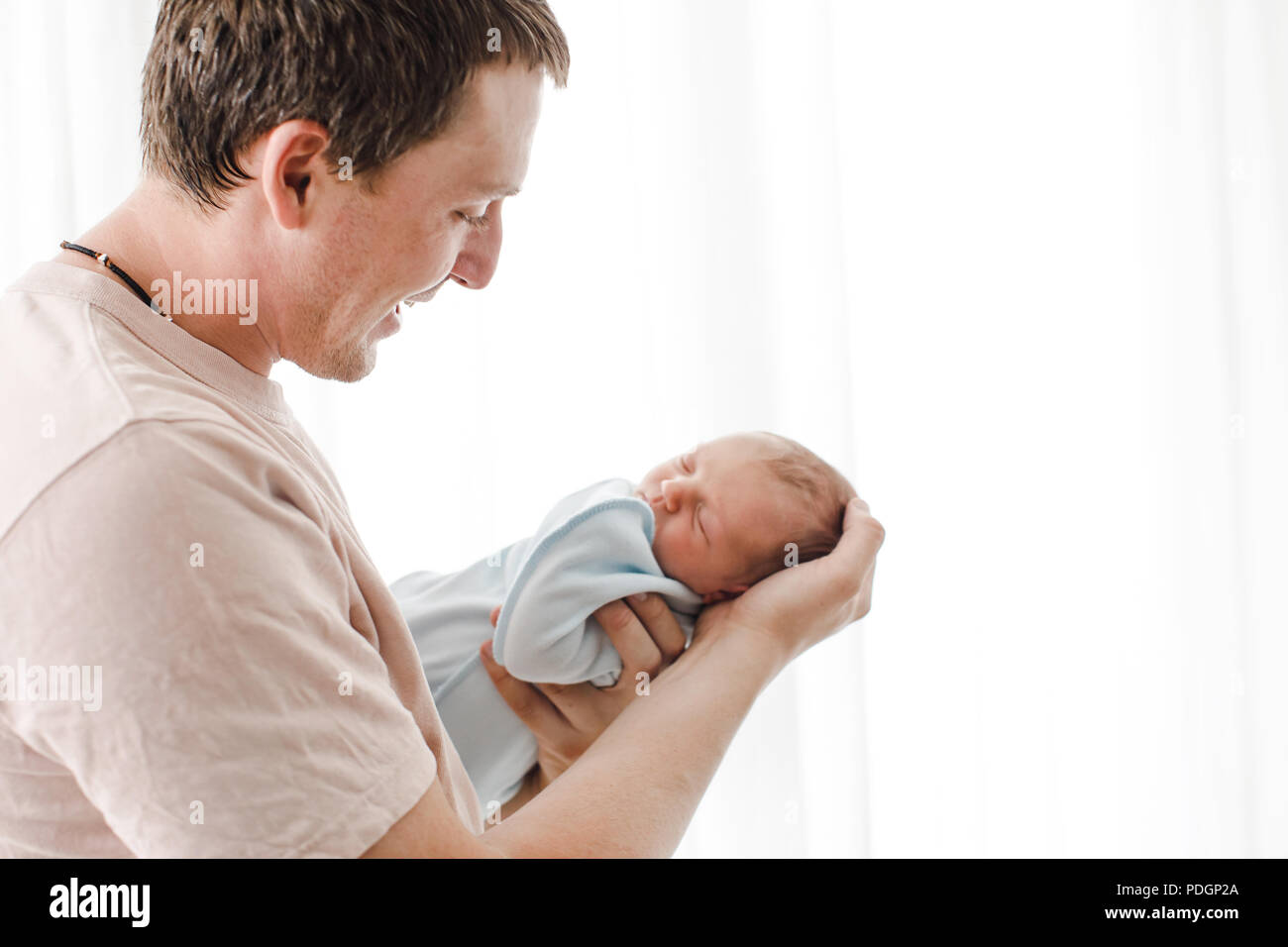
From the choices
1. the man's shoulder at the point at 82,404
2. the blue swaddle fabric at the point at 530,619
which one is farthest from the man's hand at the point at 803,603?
the man's shoulder at the point at 82,404

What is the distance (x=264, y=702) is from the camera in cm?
60

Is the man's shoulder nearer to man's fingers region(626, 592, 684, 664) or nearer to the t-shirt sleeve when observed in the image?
the t-shirt sleeve

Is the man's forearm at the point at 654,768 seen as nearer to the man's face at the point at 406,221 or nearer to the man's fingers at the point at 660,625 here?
the man's fingers at the point at 660,625

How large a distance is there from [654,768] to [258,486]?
42 cm

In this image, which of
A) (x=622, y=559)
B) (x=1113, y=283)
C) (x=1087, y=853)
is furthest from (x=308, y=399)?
(x=1087, y=853)

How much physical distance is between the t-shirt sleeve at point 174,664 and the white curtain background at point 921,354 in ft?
4.62

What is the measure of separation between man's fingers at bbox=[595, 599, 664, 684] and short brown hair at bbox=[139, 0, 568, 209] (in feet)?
1.99

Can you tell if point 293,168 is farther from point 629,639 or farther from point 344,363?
point 629,639

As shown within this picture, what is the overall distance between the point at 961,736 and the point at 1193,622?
549 mm

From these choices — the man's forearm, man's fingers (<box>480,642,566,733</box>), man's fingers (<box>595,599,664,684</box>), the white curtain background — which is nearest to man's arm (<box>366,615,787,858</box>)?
the man's forearm

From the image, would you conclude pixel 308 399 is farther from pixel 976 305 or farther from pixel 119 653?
pixel 119 653

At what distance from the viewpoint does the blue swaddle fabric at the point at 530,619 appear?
3.78 ft

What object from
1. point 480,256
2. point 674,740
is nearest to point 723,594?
point 674,740

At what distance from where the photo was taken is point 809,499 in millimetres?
1366
